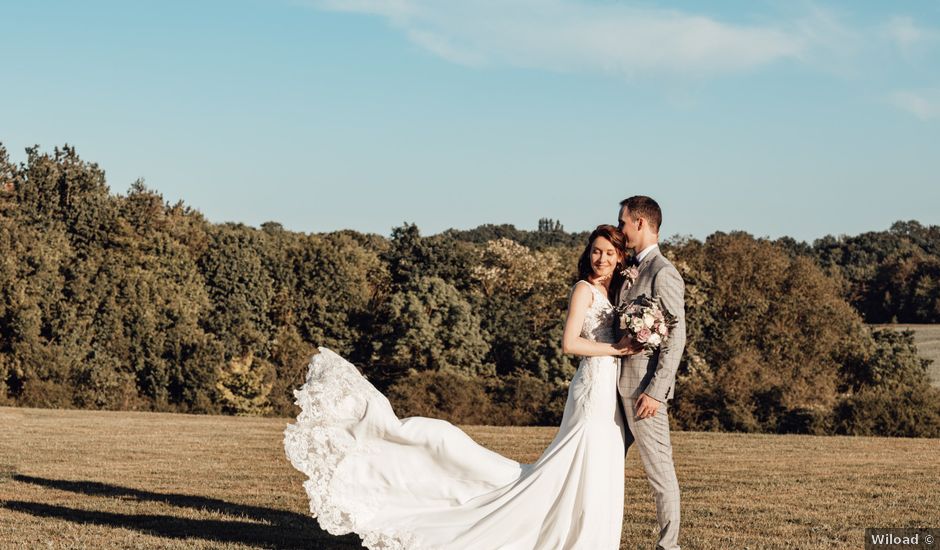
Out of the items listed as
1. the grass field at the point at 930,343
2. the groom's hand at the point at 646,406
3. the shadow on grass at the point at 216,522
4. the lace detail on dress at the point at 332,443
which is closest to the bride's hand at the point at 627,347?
the groom's hand at the point at 646,406

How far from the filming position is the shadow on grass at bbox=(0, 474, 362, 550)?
9953 millimetres

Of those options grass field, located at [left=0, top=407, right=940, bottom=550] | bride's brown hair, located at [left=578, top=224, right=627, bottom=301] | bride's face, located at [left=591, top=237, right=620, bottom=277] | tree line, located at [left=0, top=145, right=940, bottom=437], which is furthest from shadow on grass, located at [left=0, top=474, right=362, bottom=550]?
tree line, located at [left=0, top=145, right=940, bottom=437]

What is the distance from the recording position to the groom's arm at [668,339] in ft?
25.9

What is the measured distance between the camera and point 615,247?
8461mm

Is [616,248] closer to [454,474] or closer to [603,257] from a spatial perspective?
[603,257]

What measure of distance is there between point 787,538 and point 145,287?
1368 inches

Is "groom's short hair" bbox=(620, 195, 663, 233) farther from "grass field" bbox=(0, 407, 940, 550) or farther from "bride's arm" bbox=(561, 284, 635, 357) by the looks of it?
"grass field" bbox=(0, 407, 940, 550)

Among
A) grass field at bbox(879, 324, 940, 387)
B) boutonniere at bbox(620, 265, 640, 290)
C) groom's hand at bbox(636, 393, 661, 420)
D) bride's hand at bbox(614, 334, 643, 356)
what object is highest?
boutonniere at bbox(620, 265, 640, 290)

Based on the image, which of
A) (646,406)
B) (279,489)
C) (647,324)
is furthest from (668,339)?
(279,489)

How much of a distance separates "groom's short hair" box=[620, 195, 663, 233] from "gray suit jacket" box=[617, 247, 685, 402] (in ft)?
0.86

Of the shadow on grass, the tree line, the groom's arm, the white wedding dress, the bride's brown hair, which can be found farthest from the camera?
the tree line

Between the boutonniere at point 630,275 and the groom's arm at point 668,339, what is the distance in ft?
0.95

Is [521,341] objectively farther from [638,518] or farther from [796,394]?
[638,518]

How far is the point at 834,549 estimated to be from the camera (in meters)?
9.55
